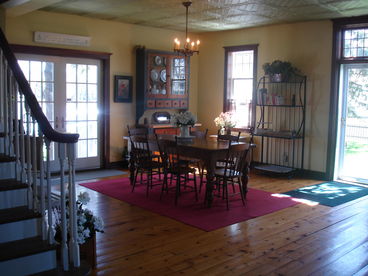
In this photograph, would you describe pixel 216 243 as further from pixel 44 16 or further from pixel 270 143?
pixel 44 16

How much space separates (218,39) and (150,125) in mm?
2498

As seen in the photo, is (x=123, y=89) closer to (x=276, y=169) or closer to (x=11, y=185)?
(x=276, y=169)

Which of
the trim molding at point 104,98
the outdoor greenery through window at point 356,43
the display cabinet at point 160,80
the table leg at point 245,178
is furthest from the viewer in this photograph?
the display cabinet at point 160,80

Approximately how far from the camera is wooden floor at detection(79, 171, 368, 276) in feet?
12.1

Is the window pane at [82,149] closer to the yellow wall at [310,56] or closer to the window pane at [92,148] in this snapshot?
the window pane at [92,148]

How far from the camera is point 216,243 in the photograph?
4.30 m

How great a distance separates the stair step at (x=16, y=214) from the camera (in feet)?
10.1

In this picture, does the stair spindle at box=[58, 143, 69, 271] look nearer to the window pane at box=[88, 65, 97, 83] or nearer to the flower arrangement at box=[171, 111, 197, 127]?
the flower arrangement at box=[171, 111, 197, 127]

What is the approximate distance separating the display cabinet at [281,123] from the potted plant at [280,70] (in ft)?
0.36

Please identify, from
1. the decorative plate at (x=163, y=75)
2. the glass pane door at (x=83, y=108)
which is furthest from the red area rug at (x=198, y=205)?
the decorative plate at (x=163, y=75)

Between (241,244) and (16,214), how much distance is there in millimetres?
2251

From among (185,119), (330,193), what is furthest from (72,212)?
(330,193)

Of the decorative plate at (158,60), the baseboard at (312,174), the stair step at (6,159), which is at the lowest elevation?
the baseboard at (312,174)

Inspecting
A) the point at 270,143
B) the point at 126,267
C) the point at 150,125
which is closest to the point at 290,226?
the point at 126,267
